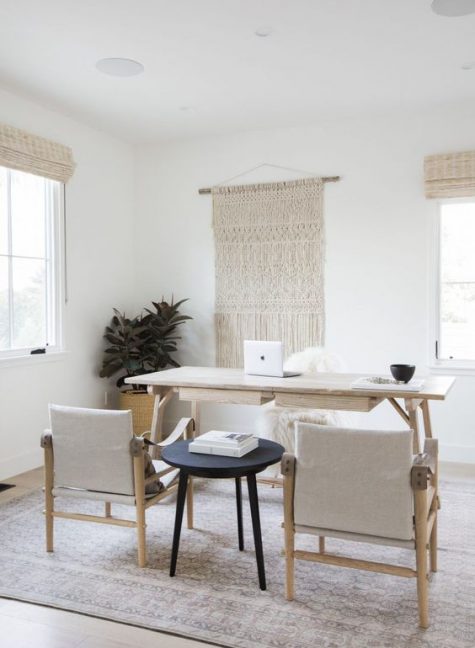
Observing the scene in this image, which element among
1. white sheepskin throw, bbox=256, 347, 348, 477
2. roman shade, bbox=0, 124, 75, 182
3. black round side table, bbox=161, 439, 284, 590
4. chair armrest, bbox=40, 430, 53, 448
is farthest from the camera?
roman shade, bbox=0, 124, 75, 182

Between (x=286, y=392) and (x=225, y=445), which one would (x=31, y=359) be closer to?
(x=286, y=392)

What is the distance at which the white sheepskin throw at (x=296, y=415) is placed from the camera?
11.9ft

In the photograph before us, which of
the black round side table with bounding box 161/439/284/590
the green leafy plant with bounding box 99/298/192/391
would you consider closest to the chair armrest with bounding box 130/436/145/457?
the black round side table with bounding box 161/439/284/590

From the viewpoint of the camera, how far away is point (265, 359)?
3.43 metres

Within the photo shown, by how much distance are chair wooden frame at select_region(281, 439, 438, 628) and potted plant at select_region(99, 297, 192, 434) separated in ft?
8.81

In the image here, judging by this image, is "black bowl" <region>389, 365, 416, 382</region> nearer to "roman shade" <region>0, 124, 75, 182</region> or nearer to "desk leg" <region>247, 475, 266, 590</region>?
"desk leg" <region>247, 475, 266, 590</region>

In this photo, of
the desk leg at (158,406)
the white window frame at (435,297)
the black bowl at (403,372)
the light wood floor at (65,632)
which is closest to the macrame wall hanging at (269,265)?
the white window frame at (435,297)

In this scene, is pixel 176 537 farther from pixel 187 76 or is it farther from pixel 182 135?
pixel 182 135

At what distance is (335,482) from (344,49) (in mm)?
2460

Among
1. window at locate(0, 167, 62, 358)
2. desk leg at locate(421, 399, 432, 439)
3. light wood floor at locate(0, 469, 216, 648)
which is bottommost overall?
light wood floor at locate(0, 469, 216, 648)

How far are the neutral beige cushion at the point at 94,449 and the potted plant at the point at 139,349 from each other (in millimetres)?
2097

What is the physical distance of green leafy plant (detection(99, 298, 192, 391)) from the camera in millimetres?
4793

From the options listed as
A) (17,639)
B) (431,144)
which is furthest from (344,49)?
(17,639)

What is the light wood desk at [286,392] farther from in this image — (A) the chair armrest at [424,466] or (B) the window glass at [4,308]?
(B) the window glass at [4,308]
